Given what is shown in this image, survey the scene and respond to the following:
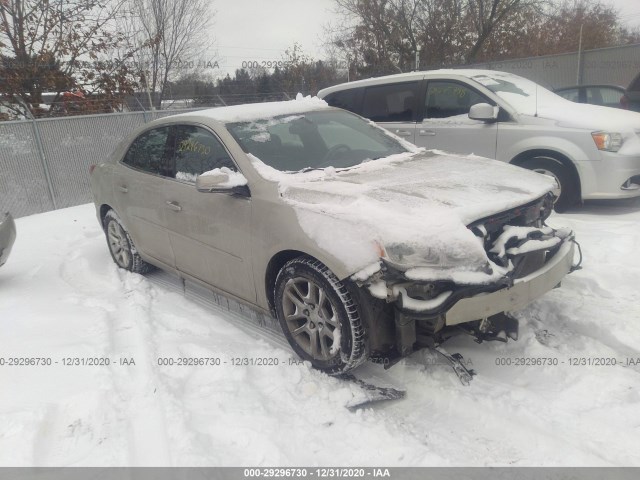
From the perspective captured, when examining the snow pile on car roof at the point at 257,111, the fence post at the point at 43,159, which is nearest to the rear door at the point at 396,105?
the snow pile on car roof at the point at 257,111

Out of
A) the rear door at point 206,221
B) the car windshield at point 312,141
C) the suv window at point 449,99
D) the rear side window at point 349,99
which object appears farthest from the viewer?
the rear side window at point 349,99

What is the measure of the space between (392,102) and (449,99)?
2.80ft

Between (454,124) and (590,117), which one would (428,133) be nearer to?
(454,124)

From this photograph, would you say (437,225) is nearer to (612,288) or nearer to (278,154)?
(278,154)

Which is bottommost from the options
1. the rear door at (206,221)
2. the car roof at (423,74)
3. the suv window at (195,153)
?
the rear door at (206,221)

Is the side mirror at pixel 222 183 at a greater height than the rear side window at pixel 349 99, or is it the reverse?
the rear side window at pixel 349 99

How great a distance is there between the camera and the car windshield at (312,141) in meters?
3.54

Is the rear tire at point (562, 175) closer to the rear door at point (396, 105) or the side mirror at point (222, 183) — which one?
the rear door at point (396, 105)

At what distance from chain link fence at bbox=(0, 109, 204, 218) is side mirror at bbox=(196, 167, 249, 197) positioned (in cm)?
697

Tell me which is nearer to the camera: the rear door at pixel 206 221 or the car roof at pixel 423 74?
the rear door at pixel 206 221

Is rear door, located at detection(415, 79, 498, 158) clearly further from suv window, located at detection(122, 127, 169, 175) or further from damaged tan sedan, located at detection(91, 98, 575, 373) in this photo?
suv window, located at detection(122, 127, 169, 175)

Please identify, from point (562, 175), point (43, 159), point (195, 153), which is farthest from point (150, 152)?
point (43, 159)


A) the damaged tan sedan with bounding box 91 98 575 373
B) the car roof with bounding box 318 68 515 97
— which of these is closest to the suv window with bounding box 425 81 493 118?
the car roof with bounding box 318 68 515 97

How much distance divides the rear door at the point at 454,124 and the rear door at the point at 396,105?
0.46ft
